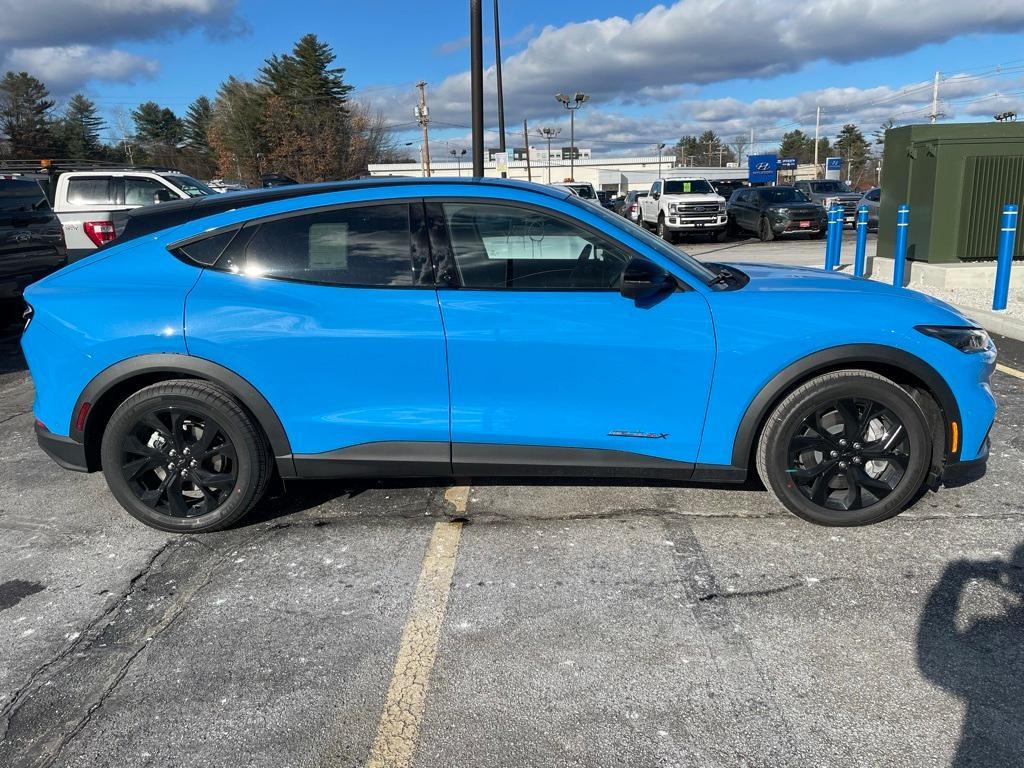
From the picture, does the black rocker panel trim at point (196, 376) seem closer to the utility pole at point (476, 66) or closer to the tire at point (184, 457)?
the tire at point (184, 457)

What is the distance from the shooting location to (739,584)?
3125 millimetres

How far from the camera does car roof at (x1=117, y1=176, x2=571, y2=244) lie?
12.0ft

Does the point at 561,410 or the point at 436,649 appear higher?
the point at 561,410

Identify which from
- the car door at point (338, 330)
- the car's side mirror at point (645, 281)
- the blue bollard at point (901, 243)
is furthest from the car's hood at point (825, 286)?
the blue bollard at point (901, 243)

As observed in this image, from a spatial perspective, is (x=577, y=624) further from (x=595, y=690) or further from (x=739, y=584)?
(x=739, y=584)

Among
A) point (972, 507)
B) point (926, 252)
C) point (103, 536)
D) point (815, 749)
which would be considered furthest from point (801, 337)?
point (926, 252)

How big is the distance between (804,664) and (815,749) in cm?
42

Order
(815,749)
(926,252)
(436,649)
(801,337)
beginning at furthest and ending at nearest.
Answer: (926,252), (801,337), (436,649), (815,749)

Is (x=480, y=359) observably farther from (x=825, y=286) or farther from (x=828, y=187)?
(x=828, y=187)

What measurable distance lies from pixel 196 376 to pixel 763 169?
2209 inches

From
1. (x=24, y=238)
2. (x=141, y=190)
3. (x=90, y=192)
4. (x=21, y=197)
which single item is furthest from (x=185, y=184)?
(x=24, y=238)

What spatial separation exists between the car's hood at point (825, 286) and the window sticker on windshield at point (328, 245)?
187 cm

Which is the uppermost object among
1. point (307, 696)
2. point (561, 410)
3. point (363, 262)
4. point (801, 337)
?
point (363, 262)

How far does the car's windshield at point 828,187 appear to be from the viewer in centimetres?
2675
